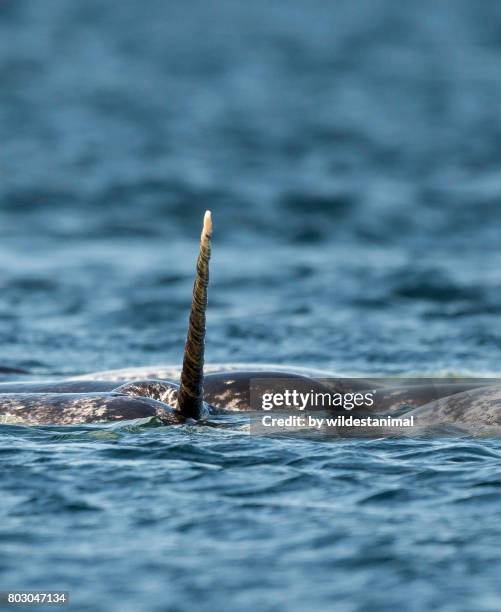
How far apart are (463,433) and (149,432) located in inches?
→ 91.8

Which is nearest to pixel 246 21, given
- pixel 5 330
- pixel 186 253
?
pixel 186 253

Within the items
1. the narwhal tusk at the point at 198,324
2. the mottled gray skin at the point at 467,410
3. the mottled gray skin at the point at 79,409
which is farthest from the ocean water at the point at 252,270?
the mottled gray skin at the point at 467,410

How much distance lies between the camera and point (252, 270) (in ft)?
73.9

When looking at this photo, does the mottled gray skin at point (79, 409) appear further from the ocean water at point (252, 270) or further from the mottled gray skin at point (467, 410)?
the mottled gray skin at point (467, 410)

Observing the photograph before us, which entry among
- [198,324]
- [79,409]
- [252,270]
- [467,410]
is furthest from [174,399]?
[252,270]

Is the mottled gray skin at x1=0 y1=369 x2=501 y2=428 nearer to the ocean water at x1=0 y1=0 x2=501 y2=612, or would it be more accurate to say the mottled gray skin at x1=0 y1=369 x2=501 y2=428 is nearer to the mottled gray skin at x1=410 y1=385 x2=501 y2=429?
the mottled gray skin at x1=410 y1=385 x2=501 y2=429

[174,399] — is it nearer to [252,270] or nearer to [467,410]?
[467,410]

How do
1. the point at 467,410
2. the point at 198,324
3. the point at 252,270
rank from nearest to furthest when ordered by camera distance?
the point at 198,324, the point at 467,410, the point at 252,270

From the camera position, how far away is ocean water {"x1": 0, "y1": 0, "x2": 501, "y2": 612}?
7.48m

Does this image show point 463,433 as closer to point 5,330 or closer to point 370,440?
point 370,440

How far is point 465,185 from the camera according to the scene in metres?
29.8

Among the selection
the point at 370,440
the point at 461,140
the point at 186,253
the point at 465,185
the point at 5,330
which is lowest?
the point at 370,440

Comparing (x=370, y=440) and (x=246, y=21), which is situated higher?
(x=246, y=21)

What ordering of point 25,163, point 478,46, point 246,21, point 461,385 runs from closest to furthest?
point 461,385 < point 25,163 < point 478,46 < point 246,21
